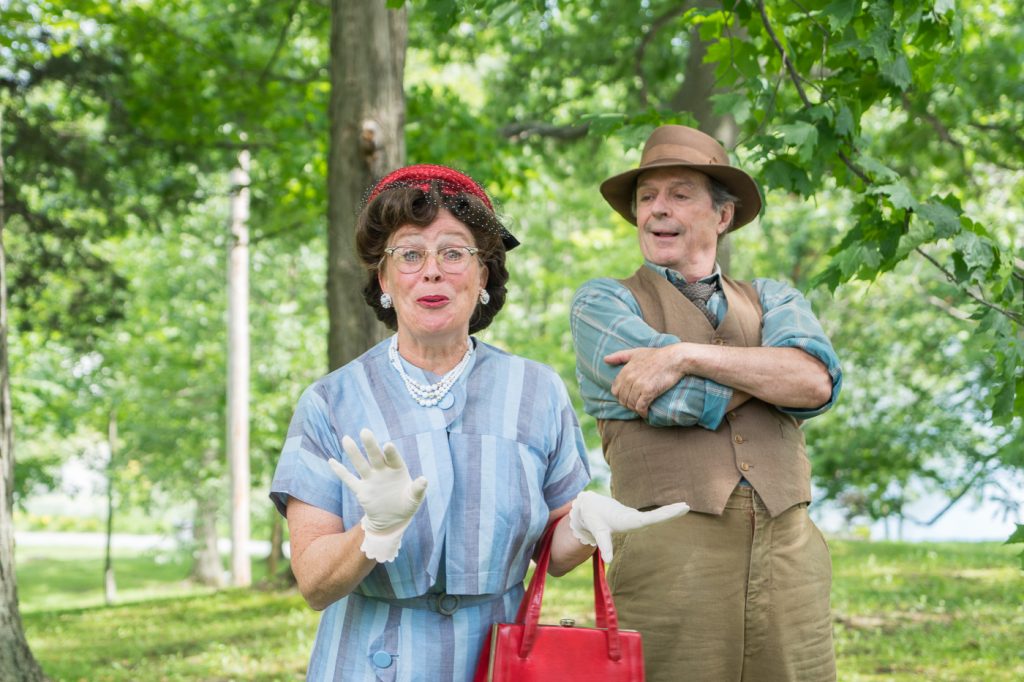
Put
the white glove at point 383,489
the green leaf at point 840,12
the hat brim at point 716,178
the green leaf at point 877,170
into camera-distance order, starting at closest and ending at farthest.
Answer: the white glove at point 383,489 < the hat brim at point 716,178 < the green leaf at point 840,12 < the green leaf at point 877,170

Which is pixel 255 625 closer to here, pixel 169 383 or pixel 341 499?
pixel 341 499

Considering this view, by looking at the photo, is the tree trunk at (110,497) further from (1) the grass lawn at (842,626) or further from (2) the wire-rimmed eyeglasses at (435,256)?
(2) the wire-rimmed eyeglasses at (435,256)

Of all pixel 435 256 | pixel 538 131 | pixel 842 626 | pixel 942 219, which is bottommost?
pixel 842 626

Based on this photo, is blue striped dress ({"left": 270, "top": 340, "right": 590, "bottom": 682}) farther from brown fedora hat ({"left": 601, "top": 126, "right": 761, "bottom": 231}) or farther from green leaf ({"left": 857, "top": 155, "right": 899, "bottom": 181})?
green leaf ({"left": 857, "top": 155, "right": 899, "bottom": 181})

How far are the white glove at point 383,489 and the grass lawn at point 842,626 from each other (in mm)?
3430

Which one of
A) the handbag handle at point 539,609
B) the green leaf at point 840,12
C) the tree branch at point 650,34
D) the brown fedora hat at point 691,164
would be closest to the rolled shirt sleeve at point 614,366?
the brown fedora hat at point 691,164

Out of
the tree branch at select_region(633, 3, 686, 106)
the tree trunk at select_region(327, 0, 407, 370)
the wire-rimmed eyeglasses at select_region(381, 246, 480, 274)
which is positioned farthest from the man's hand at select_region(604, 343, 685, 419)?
the tree branch at select_region(633, 3, 686, 106)

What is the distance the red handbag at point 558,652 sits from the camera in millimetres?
1867

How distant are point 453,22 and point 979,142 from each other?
7.51 meters

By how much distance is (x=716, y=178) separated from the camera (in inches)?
118

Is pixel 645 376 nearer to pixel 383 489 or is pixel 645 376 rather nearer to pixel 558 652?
pixel 558 652

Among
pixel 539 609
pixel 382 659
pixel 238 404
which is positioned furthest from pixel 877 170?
→ pixel 238 404

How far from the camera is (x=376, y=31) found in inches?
196

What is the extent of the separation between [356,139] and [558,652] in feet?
11.1
